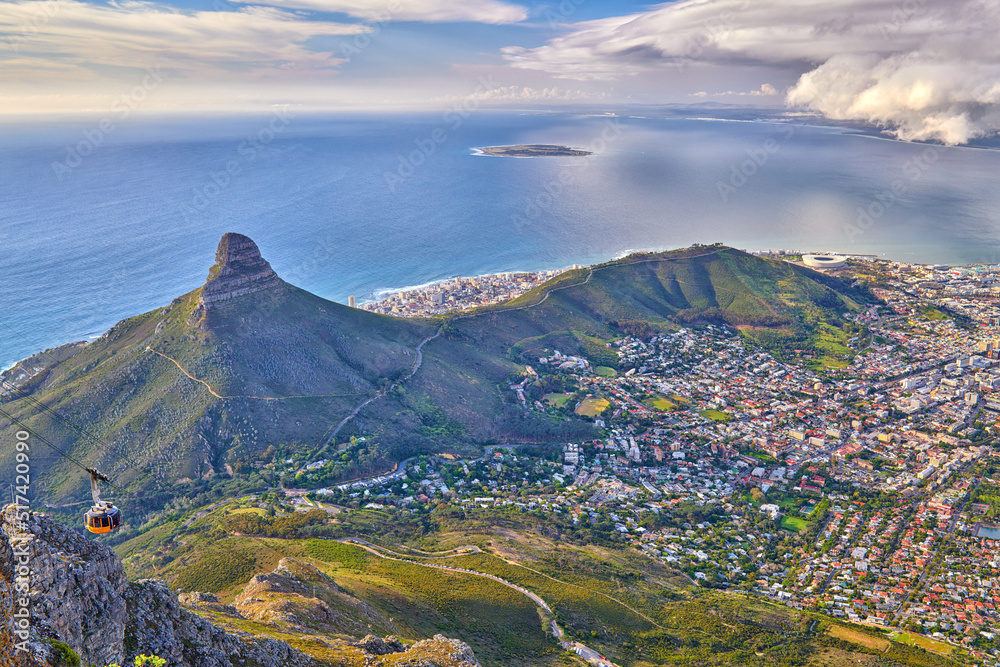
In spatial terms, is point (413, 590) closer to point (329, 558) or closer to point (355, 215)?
point (329, 558)

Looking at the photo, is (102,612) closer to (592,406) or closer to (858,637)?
(858,637)

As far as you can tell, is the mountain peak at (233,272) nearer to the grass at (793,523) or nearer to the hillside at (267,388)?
the hillside at (267,388)

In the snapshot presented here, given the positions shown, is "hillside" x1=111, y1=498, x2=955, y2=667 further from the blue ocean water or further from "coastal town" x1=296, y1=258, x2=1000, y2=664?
the blue ocean water

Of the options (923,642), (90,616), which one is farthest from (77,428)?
(923,642)

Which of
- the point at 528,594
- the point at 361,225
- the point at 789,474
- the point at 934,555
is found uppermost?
the point at 361,225

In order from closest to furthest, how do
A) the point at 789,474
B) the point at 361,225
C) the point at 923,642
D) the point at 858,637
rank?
the point at 858,637
the point at 923,642
the point at 789,474
the point at 361,225

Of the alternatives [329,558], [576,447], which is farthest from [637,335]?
[329,558]

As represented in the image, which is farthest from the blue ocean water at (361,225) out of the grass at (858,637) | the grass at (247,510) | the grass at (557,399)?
the grass at (858,637)
